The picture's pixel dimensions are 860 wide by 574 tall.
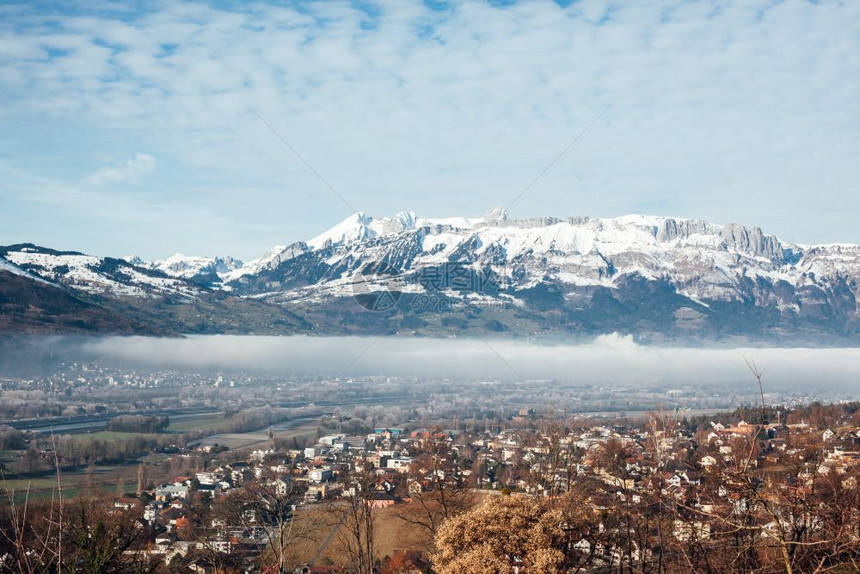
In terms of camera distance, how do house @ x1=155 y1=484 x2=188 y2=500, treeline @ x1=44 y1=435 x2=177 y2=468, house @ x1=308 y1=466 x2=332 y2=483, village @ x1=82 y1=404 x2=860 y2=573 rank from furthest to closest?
treeline @ x1=44 y1=435 x2=177 y2=468 < house @ x1=308 y1=466 x2=332 y2=483 < house @ x1=155 y1=484 x2=188 y2=500 < village @ x1=82 y1=404 x2=860 y2=573

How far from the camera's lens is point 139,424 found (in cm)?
8169

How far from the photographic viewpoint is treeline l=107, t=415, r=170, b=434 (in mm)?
79312

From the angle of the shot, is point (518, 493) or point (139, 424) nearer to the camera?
point (518, 493)

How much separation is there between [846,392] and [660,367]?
73.3m

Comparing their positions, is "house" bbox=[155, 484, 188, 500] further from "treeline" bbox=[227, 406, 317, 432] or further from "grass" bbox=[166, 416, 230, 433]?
"treeline" bbox=[227, 406, 317, 432]

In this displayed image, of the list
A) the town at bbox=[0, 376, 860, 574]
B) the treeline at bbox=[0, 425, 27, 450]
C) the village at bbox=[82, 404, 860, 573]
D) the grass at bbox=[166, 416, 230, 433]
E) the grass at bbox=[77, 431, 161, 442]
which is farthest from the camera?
the grass at bbox=[166, 416, 230, 433]

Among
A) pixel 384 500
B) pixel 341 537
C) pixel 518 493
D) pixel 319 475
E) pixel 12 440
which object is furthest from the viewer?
pixel 12 440

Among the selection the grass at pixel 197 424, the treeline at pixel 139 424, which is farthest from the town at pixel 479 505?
the grass at pixel 197 424

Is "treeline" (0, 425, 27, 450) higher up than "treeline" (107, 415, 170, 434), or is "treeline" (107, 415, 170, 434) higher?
"treeline" (0, 425, 27, 450)

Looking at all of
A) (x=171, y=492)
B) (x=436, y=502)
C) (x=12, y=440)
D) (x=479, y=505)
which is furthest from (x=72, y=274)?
(x=479, y=505)

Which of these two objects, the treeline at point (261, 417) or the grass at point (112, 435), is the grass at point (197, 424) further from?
the grass at point (112, 435)

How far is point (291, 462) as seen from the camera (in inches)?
1993

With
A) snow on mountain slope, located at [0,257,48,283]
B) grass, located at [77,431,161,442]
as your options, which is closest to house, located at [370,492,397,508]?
grass, located at [77,431,161,442]

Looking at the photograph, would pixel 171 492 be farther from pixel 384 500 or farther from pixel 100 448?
pixel 100 448
